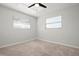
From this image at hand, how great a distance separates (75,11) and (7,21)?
147 inches

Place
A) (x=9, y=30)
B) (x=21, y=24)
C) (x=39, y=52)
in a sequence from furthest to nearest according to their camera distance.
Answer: (x=21, y=24) → (x=9, y=30) → (x=39, y=52)

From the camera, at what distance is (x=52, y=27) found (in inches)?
180

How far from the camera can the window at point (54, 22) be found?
4.20 metres

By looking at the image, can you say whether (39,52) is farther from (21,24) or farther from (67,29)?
(21,24)

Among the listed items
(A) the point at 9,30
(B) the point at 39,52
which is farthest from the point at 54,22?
(A) the point at 9,30

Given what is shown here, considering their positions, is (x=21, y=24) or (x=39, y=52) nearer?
(x=39, y=52)

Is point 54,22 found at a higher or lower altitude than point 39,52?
higher

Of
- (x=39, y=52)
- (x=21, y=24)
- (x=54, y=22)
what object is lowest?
(x=39, y=52)

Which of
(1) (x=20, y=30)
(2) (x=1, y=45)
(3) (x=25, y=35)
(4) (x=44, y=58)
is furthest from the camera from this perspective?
(3) (x=25, y=35)

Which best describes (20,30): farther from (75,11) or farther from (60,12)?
(75,11)

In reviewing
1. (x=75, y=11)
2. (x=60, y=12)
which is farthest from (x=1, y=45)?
(x=75, y=11)

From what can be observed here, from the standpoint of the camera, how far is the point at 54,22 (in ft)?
14.8

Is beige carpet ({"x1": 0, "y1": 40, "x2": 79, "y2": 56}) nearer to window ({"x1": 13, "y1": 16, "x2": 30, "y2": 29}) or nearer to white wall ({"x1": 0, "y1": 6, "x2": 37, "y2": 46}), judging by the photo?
white wall ({"x1": 0, "y1": 6, "x2": 37, "y2": 46})

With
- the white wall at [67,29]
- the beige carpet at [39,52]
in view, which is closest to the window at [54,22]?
the white wall at [67,29]
